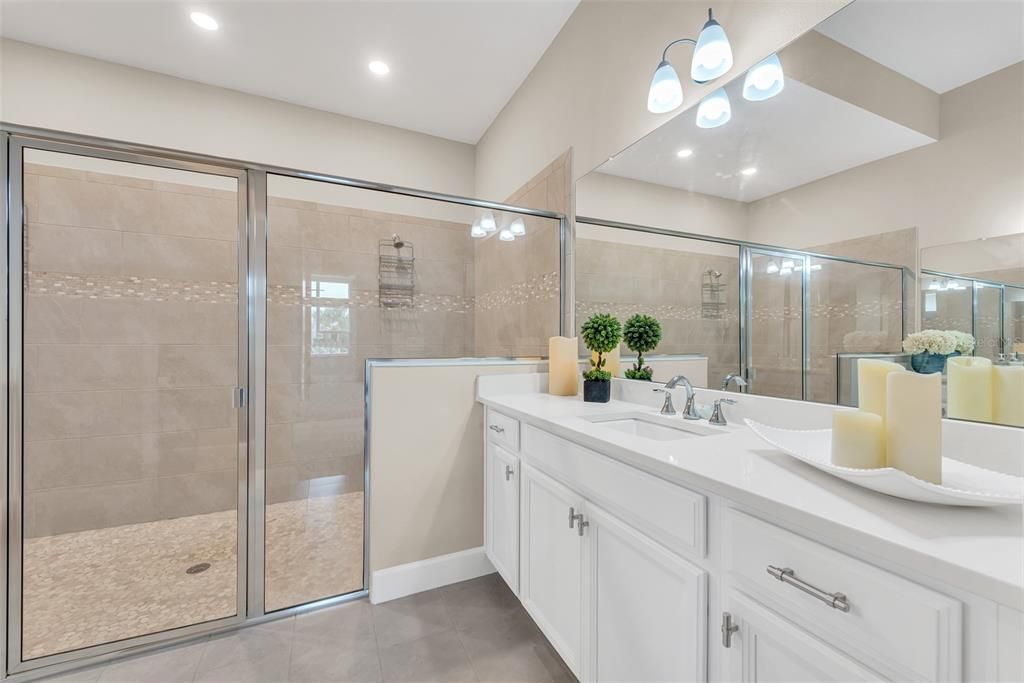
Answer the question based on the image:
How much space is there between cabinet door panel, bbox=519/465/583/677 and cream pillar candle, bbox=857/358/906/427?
2.37ft

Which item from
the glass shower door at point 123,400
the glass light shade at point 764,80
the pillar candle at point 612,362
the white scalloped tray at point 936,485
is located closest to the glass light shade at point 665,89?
the glass light shade at point 764,80

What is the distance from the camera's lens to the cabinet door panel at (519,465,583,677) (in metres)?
1.20

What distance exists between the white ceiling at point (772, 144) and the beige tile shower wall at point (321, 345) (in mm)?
1294

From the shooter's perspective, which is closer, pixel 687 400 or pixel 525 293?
pixel 687 400

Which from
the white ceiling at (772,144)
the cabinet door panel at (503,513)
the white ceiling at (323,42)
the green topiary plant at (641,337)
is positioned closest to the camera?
the white ceiling at (772,144)

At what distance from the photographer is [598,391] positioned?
5.80 feet

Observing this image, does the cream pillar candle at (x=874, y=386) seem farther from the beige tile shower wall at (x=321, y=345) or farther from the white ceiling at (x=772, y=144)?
the beige tile shower wall at (x=321, y=345)

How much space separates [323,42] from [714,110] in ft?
7.15

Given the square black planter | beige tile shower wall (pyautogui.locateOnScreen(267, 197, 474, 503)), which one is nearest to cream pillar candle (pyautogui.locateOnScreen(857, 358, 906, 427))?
the square black planter

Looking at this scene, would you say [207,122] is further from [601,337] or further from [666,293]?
[666,293]

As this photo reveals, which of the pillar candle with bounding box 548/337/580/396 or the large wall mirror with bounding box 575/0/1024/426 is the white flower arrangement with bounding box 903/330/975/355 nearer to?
the large wall mirror with bounding box 575/0/1024/426

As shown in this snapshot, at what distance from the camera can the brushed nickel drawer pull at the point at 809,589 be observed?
0.56 meters

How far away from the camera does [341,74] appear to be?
2.57m

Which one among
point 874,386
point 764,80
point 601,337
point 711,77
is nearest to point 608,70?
point 711,77
